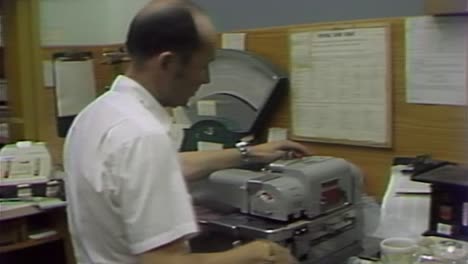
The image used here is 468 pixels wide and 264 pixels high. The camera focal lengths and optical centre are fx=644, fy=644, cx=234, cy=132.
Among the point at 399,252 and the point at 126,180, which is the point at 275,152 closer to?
the point at 399,252

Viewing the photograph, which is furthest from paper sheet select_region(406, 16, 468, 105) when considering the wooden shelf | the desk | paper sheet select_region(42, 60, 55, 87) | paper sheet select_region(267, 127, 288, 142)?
paper sheet select_region(42, 60, 55, 87)

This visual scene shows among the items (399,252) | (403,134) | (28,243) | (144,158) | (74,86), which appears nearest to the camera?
(144,158)

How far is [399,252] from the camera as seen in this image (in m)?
1.58

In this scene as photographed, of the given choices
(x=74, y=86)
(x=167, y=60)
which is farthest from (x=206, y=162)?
(x=74, y=86)

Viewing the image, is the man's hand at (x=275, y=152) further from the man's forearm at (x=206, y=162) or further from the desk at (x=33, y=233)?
the desk at (x=33, y=233)

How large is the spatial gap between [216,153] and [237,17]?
32.1 inches

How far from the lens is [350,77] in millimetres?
2189

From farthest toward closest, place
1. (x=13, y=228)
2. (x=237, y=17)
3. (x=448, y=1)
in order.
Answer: (x=13, y=228), (x=237, y=17), (x=448, y=1)

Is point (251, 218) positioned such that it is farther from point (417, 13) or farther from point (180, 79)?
point (417, 13)

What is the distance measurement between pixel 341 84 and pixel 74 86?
1.64 meters

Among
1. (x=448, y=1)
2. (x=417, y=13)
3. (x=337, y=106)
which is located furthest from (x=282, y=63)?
(x=448, y=1)

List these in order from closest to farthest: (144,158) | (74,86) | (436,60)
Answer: (144,158) < (436,60) < (74,86)

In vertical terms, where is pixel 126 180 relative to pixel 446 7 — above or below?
below

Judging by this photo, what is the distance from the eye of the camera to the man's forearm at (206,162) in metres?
1.92
